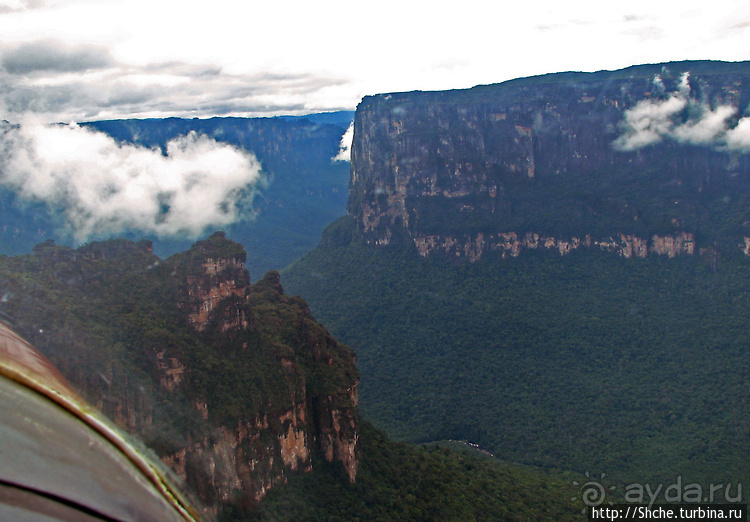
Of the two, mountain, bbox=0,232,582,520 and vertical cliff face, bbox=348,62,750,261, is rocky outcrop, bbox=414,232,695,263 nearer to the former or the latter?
vertical cliff face, bbox=348,62,750,261

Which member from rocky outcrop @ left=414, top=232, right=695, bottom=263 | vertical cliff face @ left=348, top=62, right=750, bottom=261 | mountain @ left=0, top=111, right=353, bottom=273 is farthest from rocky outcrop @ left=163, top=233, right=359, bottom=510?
mountain @ left=0, top=111, right=353, bottom=273

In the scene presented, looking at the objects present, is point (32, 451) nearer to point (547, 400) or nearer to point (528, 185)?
point (547, 400)

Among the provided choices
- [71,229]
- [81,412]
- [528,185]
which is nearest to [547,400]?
[528,185]

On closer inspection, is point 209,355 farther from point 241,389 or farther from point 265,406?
point 265,406

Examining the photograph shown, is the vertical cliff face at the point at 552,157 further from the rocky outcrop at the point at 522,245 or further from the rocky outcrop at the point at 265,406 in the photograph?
the rocky outcrop at the point at 265,406

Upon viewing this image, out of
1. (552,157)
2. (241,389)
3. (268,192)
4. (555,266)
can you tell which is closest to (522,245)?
(555,266)

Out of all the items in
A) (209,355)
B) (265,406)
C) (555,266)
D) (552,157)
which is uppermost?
(552,157)
